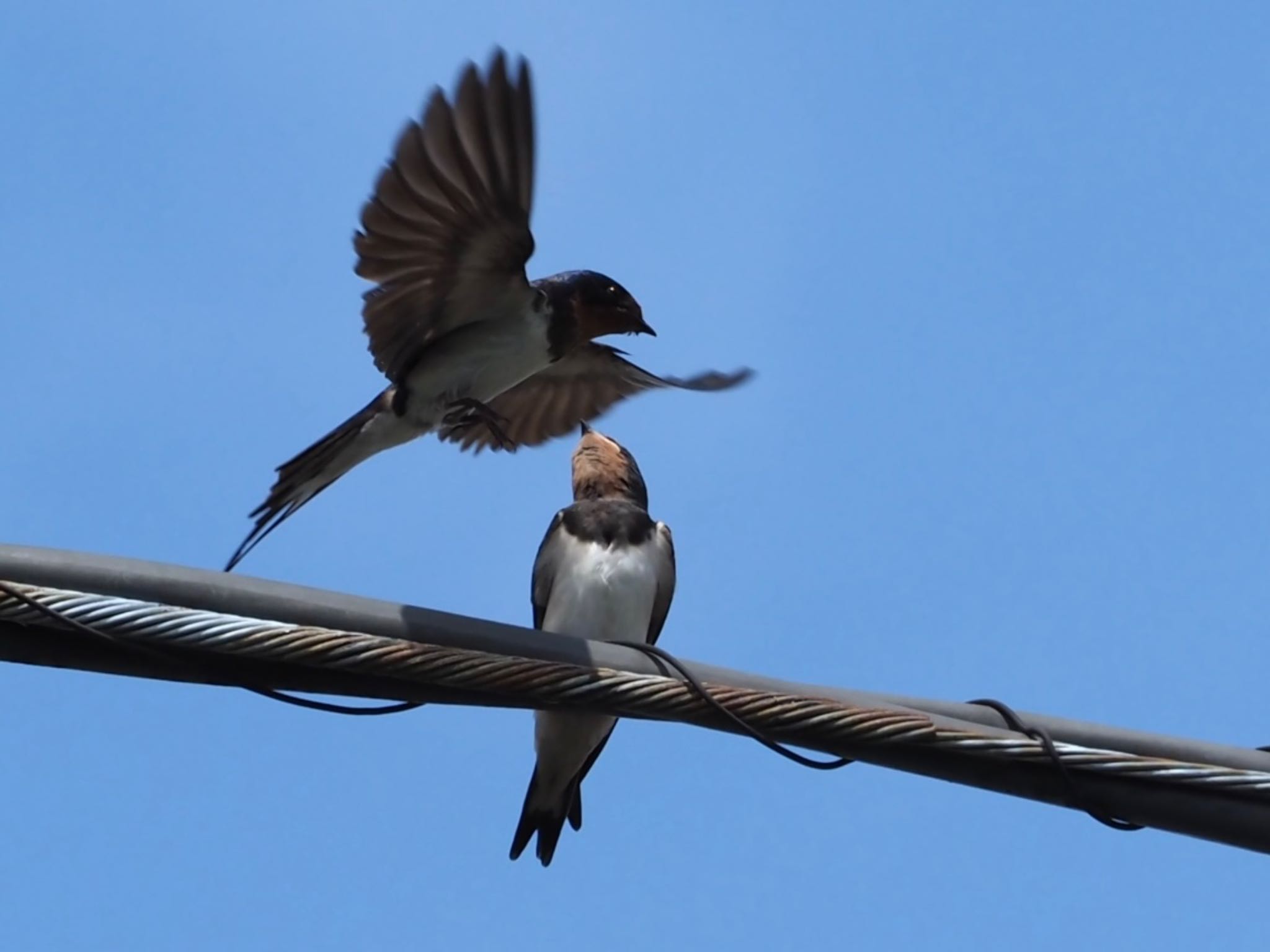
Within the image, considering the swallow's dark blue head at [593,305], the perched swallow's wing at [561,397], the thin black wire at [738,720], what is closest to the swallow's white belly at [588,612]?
the swallow's dark blue head at [593,305]

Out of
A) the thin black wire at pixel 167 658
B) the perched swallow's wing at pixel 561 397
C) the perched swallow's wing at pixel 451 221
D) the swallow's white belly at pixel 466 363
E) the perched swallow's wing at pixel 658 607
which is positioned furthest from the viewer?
the perched swallow's wing at pixel 561 397

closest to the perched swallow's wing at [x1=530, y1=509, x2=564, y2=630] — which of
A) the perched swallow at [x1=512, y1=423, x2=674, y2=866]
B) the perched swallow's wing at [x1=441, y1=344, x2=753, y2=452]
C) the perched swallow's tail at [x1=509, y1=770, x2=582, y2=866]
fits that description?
the perched swallow at [x1=512, y1=423, x2=674, y2=866]

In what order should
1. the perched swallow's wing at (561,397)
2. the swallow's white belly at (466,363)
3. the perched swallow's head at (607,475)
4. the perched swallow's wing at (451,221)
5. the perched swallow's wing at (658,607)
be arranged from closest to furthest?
1. the perched swallow's wing at (451,221)
2. the swallow's white belly at (466,363)
3. the perched swallow's wing at (658,607)
4. the perched swallow's head at (607,475)
5. the perched swallow's wing at (561,397)

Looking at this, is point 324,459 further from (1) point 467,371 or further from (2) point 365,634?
(2) point 365,634

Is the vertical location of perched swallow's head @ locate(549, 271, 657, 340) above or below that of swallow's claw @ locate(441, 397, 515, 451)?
above

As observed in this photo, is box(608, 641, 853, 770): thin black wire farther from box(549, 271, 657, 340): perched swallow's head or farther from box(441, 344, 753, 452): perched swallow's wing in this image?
box(441, 344, 753, 452): perched swallow's wing

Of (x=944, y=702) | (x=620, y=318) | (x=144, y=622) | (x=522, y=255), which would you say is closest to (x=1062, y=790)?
(x=944, y=702)

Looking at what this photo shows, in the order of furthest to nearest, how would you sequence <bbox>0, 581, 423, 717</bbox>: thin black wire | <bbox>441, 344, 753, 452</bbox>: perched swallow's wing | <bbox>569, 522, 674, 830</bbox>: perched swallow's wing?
1. <bbox>441, 344, 753, 452</bbox>: perched swallow's wing
2. <bbox>569, 522, 674, 830</bbox>: perched swallow's wing
3. <bbox>0, 581, 423, 717</bbox>: thin black wire

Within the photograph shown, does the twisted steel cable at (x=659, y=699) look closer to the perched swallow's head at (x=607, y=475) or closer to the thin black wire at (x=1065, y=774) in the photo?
the thin black wire at (x=1065, y=774)

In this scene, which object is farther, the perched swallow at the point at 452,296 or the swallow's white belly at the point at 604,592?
the swallow's white belly at the point at 604,592

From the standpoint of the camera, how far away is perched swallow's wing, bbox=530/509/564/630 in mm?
4520

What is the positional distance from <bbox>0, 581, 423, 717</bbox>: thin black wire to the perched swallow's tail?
1987mm

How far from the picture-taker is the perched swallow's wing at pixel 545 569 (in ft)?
14.8

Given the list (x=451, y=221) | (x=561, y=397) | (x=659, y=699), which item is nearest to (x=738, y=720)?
(x=659, y=699)
